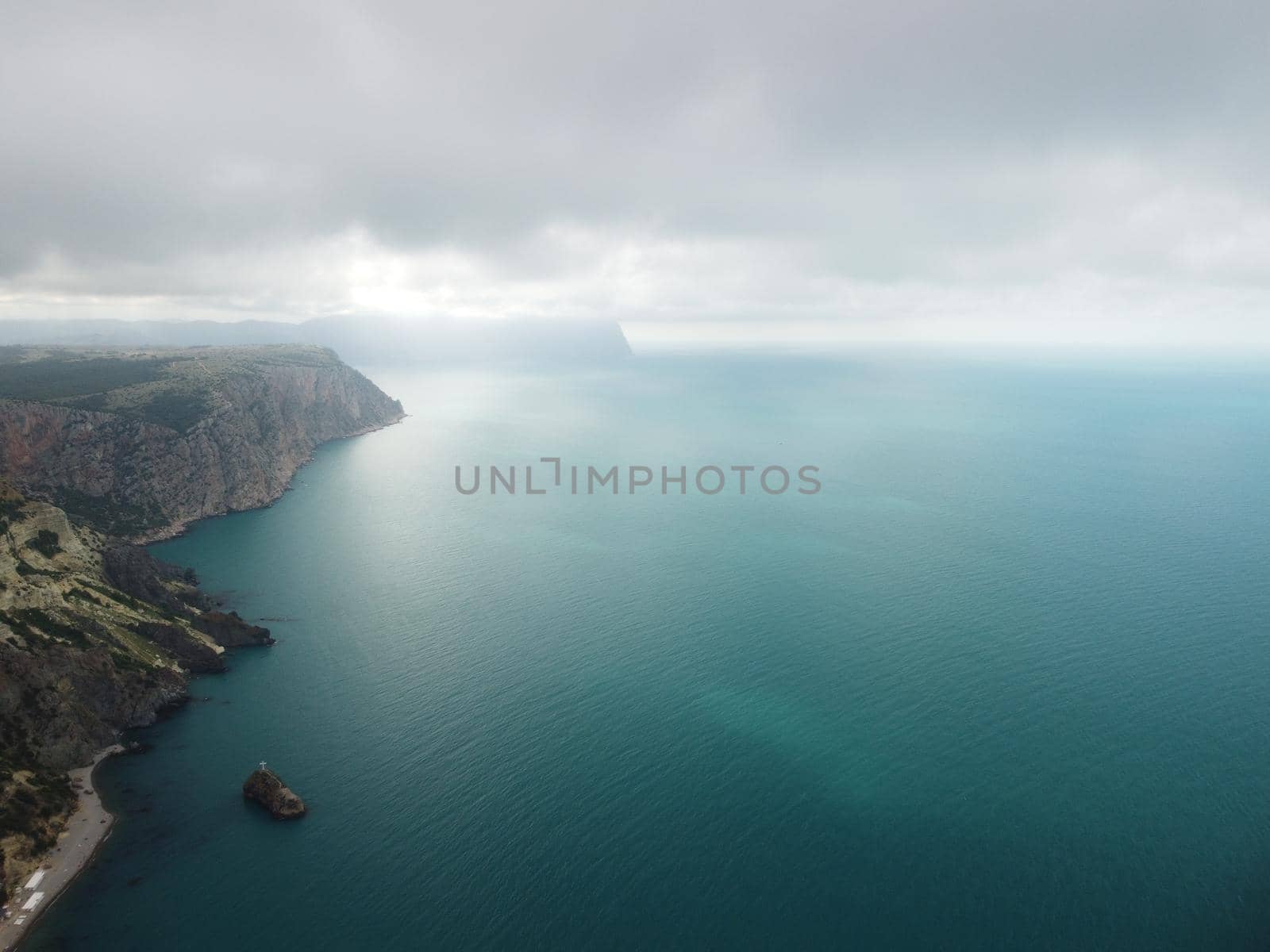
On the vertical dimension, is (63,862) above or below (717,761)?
below

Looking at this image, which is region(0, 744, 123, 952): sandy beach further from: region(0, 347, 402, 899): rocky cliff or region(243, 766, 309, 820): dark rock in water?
region(243, 766, 309, 820): dark rock in water

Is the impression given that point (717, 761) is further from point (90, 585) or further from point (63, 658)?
point (90, 585)

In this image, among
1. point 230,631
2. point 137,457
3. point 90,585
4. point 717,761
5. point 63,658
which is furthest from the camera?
point 137,457

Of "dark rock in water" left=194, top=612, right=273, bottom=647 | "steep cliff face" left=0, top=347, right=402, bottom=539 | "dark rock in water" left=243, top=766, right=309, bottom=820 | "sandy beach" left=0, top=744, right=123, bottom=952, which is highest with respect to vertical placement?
"steep cliff face" left=0, top=347, right=402, bottom=539

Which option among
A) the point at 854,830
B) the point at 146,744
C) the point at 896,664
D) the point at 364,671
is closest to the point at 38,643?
the point at 146,744

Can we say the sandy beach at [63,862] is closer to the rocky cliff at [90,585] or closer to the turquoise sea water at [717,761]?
the rocky cliff at [90,585]

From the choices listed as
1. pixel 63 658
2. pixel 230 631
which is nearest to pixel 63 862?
pixel 63 658

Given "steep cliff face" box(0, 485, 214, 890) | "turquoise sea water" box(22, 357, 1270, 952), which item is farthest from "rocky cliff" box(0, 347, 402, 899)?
"turquoise sea water" box(22, 357, 1270, 952)
